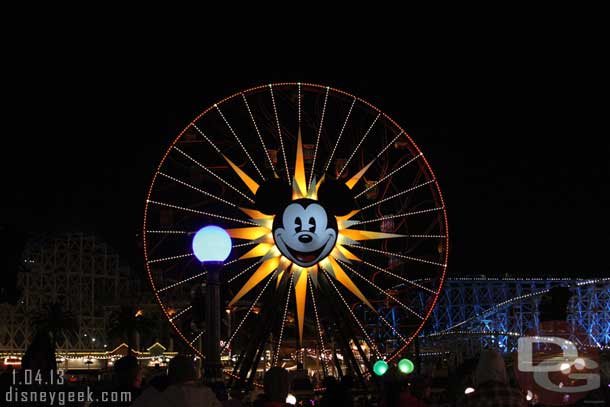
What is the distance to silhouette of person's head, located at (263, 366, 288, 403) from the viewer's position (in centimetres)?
682

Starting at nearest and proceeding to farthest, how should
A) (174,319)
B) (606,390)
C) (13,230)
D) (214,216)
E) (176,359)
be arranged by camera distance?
(176,359), (13,230), (606,390), (174,319), (214,216)

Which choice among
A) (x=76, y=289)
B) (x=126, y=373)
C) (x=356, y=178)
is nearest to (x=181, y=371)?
(x=126, y=373)

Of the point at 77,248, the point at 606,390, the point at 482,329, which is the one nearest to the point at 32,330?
the point at 77,248

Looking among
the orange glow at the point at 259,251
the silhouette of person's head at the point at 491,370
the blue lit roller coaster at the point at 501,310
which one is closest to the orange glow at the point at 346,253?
the orange glow at the point at 259,251

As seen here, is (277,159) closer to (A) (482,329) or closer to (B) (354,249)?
(B) (354,249)

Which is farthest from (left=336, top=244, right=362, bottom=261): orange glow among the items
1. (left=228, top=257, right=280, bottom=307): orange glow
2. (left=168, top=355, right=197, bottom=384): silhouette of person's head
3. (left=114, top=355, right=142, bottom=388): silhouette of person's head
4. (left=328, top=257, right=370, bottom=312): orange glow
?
(left=168, top=355, right=197, bottom=384): silhouette of person's head

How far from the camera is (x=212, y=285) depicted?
10.1 metres

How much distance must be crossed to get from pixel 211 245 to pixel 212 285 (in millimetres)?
448

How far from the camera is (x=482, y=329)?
11725cm

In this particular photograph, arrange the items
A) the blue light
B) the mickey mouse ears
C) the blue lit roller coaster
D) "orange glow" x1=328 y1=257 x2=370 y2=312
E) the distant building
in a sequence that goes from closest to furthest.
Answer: the blue light → the mickey mouse ears → "orange glow" x1=328 y1=257 x2=370 y2=312 → the distant building → the blue lit roller coaster

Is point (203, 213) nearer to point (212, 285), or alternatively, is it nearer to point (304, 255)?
point (304, 255)

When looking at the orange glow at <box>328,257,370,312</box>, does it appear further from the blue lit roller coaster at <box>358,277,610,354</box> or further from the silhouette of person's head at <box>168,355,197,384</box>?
the blue lit roller coaster at <box>358,277,610,354</box>

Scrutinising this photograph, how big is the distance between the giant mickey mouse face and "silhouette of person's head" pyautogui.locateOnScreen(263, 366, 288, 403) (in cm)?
1399

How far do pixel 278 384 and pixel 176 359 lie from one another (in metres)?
0.79
